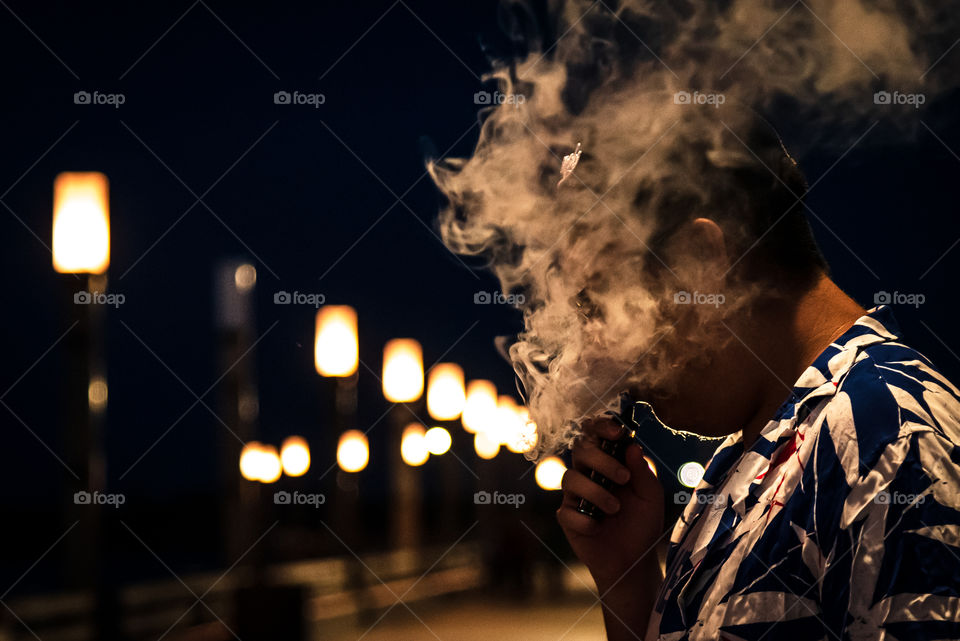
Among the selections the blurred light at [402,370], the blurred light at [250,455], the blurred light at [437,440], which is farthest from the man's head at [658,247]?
the blurred light at [250,455]

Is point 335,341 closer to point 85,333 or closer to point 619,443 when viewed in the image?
point 85,333

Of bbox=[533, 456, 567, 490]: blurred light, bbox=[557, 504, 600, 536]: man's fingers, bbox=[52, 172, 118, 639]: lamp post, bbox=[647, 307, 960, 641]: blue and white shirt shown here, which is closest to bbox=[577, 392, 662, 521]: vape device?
bbox=[557, 504, 600, 536]: man's fingers

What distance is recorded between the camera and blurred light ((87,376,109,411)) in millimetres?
6305

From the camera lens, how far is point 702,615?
6.01 ft

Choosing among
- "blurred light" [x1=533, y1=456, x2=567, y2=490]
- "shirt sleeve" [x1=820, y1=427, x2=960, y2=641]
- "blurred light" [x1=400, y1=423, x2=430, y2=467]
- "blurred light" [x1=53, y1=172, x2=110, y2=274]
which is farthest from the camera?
"blurred light" [x1=533, y1=456, x2=567, y2=490]

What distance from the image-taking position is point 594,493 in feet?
8.20

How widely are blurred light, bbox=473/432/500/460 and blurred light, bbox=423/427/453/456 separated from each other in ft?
2.11

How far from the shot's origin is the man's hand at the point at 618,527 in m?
2.50

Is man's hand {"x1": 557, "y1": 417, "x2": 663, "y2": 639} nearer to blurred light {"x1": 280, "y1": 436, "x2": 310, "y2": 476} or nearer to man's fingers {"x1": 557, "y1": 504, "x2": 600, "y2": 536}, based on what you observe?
man's fingers {"x1": 557, "y1": 504, "x2": 600, "y2": 536}

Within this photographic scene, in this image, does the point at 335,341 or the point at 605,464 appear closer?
the point at 605,464

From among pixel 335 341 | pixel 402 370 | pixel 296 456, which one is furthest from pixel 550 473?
pixel 335 341

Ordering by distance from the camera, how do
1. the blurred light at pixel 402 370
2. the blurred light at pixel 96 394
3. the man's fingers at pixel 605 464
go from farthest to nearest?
the blurred light at pixel 402 370 < the blurred light at pixel 96 394 < the man's fingers at pixel 605 464

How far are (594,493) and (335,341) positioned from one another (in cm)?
879

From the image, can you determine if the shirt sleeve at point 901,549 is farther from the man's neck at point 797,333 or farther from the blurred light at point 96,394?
the blurred light at point 96,394
